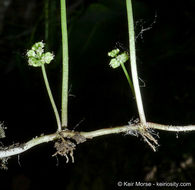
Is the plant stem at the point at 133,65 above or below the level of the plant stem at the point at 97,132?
above

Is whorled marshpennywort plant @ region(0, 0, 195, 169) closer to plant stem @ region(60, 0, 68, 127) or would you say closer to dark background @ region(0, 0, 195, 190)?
plant stem @ region(60, 0, 68, 127)

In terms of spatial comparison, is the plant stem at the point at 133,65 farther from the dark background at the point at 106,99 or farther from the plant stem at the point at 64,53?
the dark background at the point at 106,99

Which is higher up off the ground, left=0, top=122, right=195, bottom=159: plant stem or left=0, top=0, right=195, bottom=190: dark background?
left=0, top=0, right=195, bottom=190: dark background

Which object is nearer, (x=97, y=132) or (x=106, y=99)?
(x=97, y=132)

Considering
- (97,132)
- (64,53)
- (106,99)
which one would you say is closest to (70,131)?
(97,132)

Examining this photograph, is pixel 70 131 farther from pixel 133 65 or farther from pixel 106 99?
pixel 106 99

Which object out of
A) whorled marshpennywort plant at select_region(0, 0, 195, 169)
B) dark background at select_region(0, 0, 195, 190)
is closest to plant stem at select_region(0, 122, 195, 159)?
whorled marshpennywort plant at select_region(0, 0, 195, 169)

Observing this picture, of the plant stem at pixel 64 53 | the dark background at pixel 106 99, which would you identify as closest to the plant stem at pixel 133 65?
the plant stem at pixel 64 53

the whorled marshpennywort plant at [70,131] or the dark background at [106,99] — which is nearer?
the whorled marshpennywort plant at [70,131]

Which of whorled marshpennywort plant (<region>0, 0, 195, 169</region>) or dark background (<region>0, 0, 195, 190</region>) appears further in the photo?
dark background (<region>0, 0, 195, 190</region>)
